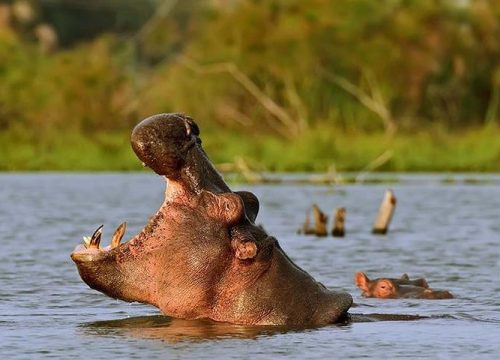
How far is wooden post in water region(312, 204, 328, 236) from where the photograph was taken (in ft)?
58.6

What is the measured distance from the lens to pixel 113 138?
41.1 m

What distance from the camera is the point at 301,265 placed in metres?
→ 14.8

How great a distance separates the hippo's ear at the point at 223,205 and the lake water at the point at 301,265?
2.26ft

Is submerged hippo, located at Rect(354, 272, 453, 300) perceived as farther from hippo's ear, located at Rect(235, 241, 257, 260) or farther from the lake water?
hippo's ear, located at Rect(235, 241, 257, 260)

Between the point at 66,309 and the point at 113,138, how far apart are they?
98.5 feet

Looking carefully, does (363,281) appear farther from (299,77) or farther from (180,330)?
(299,77)

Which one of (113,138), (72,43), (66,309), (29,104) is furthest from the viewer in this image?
(72,43)

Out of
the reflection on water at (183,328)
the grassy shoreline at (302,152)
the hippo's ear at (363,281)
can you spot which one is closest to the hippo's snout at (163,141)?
the reflection on water at (183,328)

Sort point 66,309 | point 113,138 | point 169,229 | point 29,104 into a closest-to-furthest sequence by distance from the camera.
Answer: point 169,229
point 66,309
point 113,138
point 29,104

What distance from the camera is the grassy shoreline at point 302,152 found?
1447 inches

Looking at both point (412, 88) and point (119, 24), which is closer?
point (412, 88)

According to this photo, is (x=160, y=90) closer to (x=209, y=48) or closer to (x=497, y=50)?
(x=209, y=48)

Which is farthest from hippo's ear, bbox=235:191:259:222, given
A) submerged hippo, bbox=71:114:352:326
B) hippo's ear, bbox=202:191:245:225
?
hippo's ear, bbox=202:191:245:225

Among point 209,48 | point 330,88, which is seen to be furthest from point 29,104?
point 330,88
